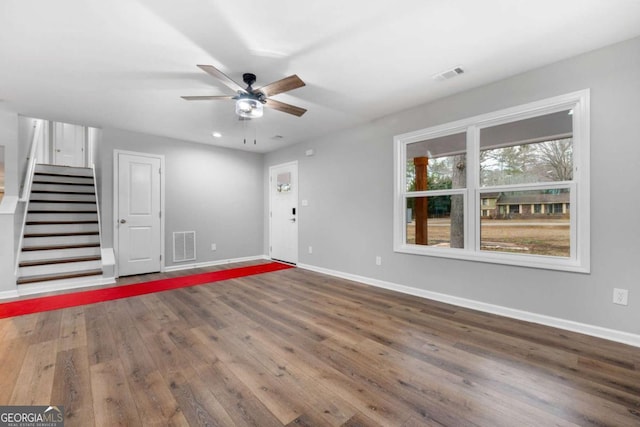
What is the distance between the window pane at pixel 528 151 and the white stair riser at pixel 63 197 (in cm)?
710

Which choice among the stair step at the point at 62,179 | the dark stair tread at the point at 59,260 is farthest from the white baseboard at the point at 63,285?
the stair step at the point at 62,179

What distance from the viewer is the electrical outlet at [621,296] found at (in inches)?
90.8

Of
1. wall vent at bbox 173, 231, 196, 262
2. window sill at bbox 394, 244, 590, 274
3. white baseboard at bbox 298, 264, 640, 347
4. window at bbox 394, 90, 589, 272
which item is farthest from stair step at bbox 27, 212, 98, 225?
window sill at bbox 394, 244, 590, 274

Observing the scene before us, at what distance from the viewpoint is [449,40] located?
2268 millimetres

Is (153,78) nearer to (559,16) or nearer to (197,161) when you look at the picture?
(197,161)

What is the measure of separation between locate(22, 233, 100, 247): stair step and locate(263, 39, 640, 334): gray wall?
4.48 metres

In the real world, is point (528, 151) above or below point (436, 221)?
above

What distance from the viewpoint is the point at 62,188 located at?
5.52 m

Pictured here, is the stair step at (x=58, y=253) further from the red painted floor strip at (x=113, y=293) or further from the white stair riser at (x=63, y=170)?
the white stair riser at (x=63, y=170)

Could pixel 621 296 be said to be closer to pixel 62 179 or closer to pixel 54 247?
pixel 54 247

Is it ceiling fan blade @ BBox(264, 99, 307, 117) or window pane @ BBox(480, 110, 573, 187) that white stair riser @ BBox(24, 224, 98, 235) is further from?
window pane @ BBox(480, 110, 573, 187)

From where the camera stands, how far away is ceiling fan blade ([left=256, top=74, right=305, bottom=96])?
2.31m

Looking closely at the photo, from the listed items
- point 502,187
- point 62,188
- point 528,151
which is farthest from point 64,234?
point 528,151

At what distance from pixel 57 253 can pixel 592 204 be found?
23.3 ft
